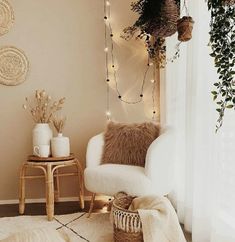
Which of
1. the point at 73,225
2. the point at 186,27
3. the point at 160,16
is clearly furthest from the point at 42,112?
the point at 186,27

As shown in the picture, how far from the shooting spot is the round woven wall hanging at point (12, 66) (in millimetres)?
3496

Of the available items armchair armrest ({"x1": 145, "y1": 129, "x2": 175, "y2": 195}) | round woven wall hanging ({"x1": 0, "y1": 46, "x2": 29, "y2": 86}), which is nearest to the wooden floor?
armchair armrest ({"x1": 145, "y1": 129, "x2": 175, "y2": 195})

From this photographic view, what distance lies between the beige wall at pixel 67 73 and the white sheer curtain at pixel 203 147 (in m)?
0.88

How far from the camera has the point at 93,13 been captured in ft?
11.7

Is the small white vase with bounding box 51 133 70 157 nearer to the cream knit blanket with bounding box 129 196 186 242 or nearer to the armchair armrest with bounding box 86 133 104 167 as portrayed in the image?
the armchair armrest with bounding box 86 133 104 167

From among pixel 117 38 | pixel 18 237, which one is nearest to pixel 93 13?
pixel 117 38

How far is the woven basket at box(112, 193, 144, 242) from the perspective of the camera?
2205 millimetres

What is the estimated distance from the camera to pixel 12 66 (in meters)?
3.51

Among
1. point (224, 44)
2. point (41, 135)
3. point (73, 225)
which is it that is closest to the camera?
point (224, 44)

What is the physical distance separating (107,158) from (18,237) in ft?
5.31

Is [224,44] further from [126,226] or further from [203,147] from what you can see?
[126,226]

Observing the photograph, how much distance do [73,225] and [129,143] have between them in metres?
0.85

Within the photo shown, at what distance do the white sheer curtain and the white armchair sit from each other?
16 centimetres

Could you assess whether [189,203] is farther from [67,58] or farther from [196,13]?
[67,58]
